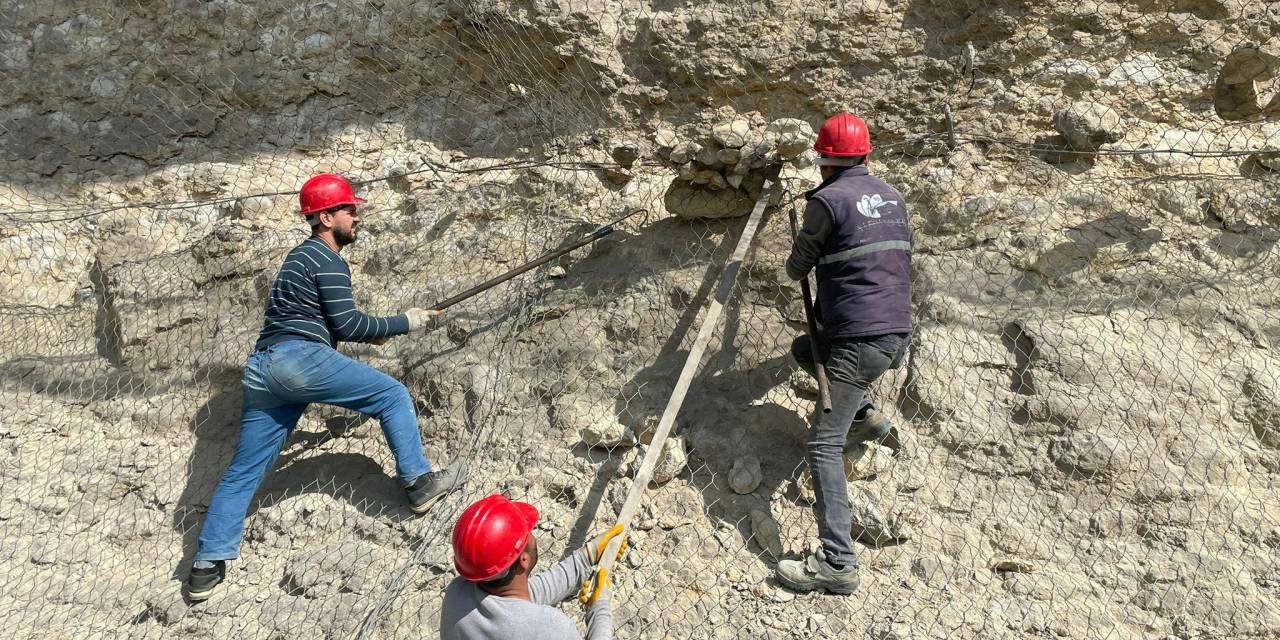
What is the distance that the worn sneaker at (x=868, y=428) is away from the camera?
11.5 feet

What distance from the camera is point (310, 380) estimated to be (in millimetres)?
3506

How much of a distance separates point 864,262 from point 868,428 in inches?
30.8

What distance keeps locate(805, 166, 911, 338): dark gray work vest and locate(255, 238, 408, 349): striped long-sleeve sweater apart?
72.8 inches

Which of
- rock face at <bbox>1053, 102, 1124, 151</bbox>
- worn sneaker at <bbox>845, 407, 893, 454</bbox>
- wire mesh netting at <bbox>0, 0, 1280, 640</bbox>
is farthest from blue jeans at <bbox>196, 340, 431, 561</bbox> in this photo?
rock face at <bbox>1053, 102, 1124, 151</bbox>

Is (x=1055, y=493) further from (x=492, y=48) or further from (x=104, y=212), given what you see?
(x=104, y=212)

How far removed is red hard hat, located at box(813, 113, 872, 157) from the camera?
3.30 metres

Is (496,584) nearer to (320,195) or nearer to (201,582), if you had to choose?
(201,582)

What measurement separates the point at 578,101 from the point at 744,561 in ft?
10.1

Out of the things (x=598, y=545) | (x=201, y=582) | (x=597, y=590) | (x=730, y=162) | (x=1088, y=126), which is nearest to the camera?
(x=597, y=590)

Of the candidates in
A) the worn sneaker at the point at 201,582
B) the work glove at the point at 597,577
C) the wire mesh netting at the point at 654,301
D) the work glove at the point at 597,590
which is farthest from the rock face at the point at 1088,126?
the worn sneaker at the point at 201,582

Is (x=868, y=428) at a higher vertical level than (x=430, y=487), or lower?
higher

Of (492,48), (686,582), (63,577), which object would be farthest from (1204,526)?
(63,577)

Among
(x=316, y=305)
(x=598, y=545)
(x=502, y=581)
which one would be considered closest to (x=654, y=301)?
(x=316, y=305)

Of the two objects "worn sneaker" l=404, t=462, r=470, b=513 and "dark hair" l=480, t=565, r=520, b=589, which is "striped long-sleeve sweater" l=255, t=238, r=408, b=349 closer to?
"worn sneaker" l=404, t=462, r=470, b=513
